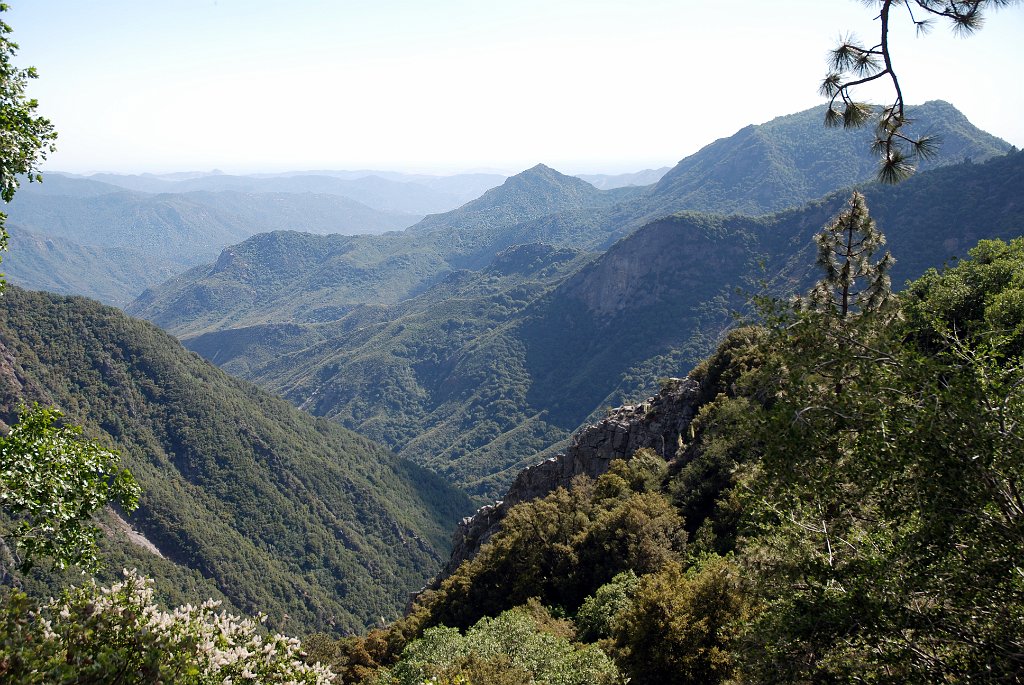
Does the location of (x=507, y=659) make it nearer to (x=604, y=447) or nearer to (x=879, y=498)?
(x=879, y=498)

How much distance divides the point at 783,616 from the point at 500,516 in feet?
A: 177

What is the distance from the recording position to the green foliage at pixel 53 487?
29.6 feet

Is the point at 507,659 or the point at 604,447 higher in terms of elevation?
the point at 507,659

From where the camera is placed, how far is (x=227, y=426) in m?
192

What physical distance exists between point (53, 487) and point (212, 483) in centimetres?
19017

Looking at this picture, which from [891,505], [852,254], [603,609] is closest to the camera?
[891,505]

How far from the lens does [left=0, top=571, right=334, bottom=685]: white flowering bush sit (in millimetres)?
8031

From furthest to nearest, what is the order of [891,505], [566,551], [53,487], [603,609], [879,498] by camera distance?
[566,551] → [603,609] → [879,498] → [891,505] → [53,487]

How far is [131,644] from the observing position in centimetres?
919

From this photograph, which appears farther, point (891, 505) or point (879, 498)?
point (879, 498)

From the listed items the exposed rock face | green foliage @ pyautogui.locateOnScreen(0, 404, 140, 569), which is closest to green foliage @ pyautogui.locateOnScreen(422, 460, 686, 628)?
the exposed rock face

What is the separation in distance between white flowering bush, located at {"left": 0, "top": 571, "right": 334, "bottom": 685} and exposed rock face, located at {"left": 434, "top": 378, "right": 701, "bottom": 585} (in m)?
48.3

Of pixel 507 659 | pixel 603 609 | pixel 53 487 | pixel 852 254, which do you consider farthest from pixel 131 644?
pixel 852 254

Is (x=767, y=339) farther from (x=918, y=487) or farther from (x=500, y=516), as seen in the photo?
(x=500, y=516)
